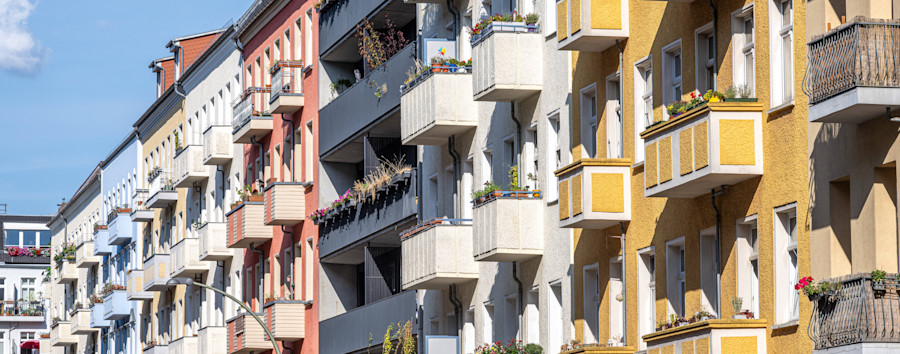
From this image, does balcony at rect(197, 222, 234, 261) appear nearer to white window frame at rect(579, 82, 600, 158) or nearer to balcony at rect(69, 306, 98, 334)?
balcony at rect(69, 306, 98, 334)

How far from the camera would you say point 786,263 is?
2423 cm

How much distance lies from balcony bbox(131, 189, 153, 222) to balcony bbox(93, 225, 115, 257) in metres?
7.47

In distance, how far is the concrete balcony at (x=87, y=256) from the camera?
87.2 meters

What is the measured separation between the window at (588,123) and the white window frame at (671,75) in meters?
3.63

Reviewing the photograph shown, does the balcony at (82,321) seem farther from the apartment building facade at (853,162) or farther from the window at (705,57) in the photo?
the apartment building facade at (853,162)

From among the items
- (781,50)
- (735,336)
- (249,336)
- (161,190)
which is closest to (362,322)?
(249,336)

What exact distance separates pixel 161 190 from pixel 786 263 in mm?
47187

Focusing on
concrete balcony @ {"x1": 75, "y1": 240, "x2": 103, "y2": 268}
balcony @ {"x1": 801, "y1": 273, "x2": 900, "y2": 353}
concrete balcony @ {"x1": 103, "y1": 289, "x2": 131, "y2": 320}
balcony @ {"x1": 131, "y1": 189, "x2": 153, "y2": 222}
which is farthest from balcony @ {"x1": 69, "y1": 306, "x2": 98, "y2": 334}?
balcony @ {"x1": 801, "y1": 273, "x2": 900, "y2": 353}

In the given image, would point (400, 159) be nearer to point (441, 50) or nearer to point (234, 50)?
point (441, 50)

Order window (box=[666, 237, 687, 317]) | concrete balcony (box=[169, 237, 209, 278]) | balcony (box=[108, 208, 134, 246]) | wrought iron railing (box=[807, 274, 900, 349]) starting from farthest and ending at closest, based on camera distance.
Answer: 1. balcony (box=[108, 208, 134, 246])
2. concrete balcony (box=[169, 237, 209, 278])
3. window (box=[666, 237, 687, 317])
4. wrought iron railing (box=[807, 274, 900, 349])

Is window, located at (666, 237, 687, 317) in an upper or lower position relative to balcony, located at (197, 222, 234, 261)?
lower

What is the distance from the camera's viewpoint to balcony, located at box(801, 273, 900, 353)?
68.5 ft

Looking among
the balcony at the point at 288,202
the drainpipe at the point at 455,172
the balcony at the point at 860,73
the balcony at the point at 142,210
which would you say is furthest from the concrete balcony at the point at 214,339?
the balcony at the point at 860,73

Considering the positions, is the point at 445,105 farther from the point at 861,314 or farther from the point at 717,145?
the point at 861,314
